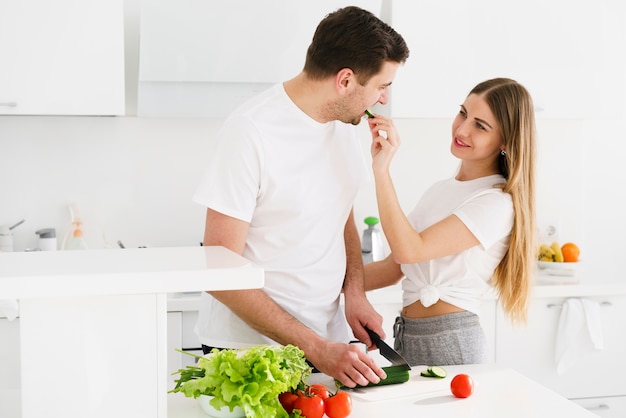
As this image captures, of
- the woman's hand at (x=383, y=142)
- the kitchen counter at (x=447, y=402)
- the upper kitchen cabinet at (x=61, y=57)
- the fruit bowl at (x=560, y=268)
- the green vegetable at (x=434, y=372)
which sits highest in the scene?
the upper kitchen cabinet at (x=61, y=57)

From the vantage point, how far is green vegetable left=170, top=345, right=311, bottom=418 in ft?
4.39

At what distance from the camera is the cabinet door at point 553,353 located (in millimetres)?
3164

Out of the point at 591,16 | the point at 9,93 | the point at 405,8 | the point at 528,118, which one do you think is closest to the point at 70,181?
the point at 9,93

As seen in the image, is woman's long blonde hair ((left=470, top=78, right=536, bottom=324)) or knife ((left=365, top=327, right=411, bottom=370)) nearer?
knife ((left=365, top=327, right=411, bottom=370))

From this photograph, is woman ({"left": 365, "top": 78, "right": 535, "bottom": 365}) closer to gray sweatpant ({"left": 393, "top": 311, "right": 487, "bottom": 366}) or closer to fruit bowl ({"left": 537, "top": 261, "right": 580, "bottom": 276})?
gray sweatpant ({"left": 393, "top": 311, "right": 487, "bottom": 366})

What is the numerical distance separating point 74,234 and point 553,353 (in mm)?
1951

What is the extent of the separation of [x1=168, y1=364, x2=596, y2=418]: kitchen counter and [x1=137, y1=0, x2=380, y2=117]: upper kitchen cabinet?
60.2 inches

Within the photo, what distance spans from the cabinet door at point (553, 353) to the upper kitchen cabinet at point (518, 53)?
2.56 feet

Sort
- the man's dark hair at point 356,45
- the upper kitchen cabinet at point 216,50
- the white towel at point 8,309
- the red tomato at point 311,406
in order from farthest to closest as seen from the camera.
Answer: the upper kitchen cabinet at point 216,50, the white towel at point 8,309, the man's dark hair at point 356,45, the red tomato at point 311,406

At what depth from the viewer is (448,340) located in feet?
6.84

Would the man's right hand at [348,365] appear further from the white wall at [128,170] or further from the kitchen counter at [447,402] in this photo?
the white wall at [128,170]

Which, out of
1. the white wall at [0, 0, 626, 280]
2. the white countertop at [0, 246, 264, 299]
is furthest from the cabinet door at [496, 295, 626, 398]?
the white countertop at [0, 246, 264, 299]

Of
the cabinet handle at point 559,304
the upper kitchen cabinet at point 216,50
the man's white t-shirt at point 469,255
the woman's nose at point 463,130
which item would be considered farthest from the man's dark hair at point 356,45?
the cabinet handle at point 559,304

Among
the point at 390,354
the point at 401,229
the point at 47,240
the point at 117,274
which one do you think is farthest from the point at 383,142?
the point at 47,240
